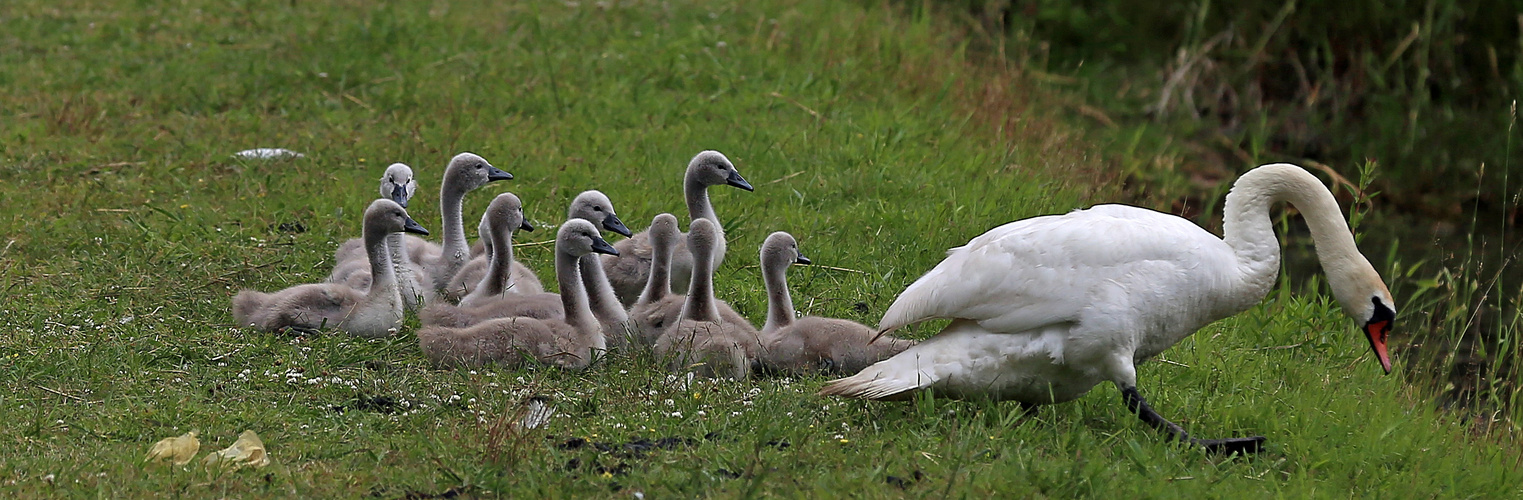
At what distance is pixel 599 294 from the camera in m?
6.52

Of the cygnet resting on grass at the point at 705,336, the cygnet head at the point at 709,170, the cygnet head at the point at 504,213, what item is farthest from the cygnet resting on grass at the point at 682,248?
the cygnet head at the point at 504,213

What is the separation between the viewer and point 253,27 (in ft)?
38.4

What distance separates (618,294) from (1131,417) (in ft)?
8.56

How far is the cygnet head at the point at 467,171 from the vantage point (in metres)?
7.31

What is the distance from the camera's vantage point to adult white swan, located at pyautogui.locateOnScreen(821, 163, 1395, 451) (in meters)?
5.21

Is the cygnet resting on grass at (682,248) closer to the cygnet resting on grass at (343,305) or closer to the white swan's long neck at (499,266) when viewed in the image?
the white swan's long neck at (499,266)

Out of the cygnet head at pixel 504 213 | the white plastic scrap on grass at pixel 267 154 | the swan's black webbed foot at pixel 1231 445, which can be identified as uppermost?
the cygnet head at pixel 504 213

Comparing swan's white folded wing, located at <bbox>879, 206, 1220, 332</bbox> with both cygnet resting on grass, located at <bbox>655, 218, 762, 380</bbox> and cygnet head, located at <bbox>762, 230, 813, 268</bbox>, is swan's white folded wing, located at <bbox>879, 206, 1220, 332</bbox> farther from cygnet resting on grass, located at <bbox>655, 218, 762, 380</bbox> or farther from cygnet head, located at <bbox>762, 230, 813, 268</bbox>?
cygnet head, located at <bbox>762, 230, 813, 268</bbox>

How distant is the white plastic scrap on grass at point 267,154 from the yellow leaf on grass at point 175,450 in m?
4.27

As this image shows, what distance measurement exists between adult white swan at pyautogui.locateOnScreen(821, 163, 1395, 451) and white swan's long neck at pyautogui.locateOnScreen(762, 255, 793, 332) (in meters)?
0.85

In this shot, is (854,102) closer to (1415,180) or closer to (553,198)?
(553,198)

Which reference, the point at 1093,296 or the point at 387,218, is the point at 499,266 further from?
the point at 1093,296

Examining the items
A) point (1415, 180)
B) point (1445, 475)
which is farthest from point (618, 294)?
point (1415, 180)

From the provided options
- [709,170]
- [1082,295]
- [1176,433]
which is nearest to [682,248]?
[709,170]
